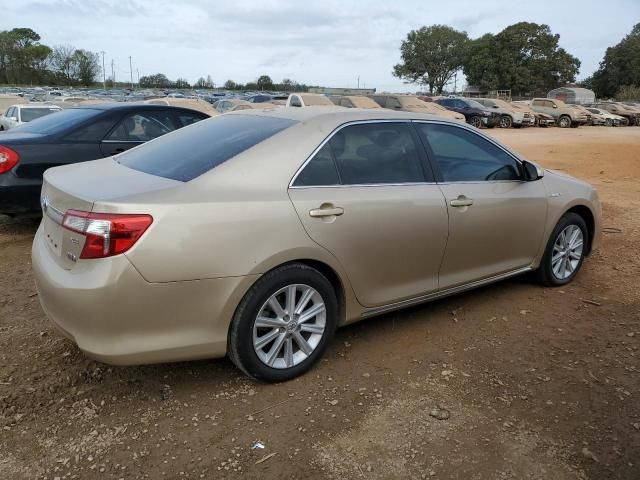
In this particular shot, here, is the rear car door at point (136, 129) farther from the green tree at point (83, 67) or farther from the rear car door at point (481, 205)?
the green tree at point (83, 67)

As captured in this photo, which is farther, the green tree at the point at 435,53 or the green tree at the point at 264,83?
the green tree at the point at 264,83

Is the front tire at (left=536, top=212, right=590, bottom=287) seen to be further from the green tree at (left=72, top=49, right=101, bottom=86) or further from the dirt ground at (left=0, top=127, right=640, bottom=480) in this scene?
the green tree at (left=72, top=49, right=101, bottom=86)

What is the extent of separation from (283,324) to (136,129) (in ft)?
13.5

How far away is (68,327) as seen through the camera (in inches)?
112

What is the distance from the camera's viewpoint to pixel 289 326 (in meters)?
3.21

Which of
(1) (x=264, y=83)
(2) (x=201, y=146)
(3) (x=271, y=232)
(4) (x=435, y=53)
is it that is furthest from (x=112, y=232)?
(1) (x=264, y=83)

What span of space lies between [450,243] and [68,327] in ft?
7.95

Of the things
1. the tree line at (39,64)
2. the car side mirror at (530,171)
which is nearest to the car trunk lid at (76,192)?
the car side mirror at (530,171)

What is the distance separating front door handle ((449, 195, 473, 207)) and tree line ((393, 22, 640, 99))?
71.5 metres

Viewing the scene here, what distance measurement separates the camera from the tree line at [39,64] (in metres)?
95.2

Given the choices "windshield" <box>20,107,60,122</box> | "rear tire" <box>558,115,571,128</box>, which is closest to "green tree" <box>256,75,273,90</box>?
"rear tire" <box>558,115,571,128</box>

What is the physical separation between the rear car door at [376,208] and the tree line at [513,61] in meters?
71.8

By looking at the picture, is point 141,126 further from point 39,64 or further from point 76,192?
point 39,64

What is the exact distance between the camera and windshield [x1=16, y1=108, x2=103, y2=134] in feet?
19.9
